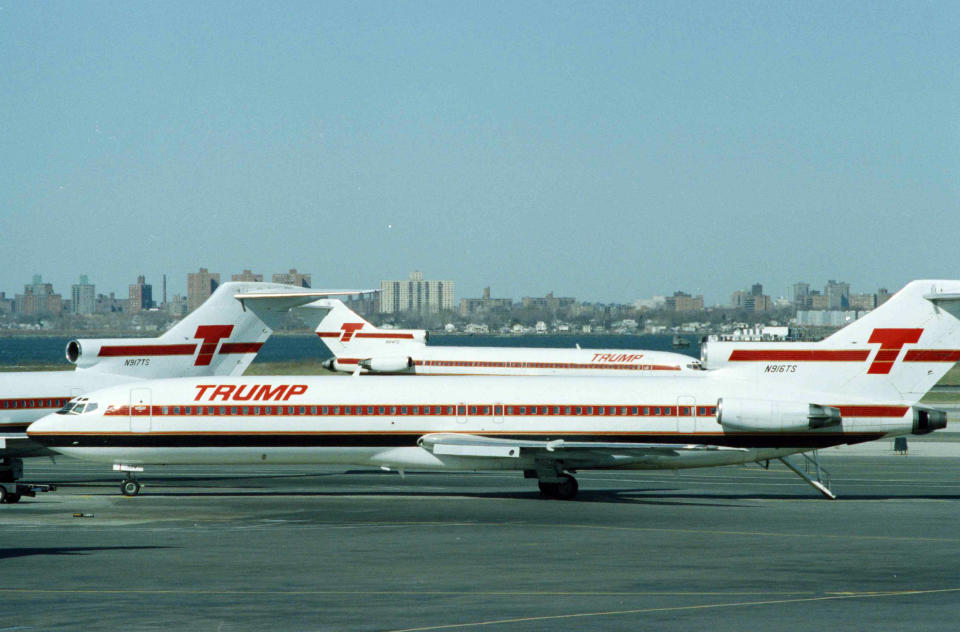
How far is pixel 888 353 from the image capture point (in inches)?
1268

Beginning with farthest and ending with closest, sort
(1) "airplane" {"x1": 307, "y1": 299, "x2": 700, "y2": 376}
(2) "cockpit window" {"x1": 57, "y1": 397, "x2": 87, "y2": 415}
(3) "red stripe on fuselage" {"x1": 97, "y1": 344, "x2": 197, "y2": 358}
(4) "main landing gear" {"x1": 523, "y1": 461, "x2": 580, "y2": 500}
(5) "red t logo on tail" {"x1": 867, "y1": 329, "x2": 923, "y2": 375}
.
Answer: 1. (1) "airplane" {"x1": 307, "y1": 299, "x2": 700, "y2": 376}
2. (3) "red stripe on fuselage" {"x1": 97, "y1": 344, "x2": 197, "y2": 358}
3. (2) "cockpit window" {"x1": 57, "y1": 397, "x2": 87, "y2": 415}
4. (4) "main landing gear" {"x1": 523, "y1": 461, "x2": 580, "y2": 500}
5. (5) "red t logo on tail" {"x1": 867, "y1": 329, "x2": 923, "y2": 375}

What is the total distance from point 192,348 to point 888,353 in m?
20.8

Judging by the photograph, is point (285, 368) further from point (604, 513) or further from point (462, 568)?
point (462, 568)

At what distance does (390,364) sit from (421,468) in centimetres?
3079

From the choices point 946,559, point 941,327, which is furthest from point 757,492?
point 946,559

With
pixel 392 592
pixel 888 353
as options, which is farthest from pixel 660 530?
pixel 888 353

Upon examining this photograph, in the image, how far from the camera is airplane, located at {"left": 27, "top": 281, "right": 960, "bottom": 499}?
105 ft

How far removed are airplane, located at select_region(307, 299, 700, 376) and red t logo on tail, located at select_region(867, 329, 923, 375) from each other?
74.6 ft

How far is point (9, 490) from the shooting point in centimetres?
3167

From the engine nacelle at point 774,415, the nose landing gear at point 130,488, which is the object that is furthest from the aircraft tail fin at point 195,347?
the engine nacelle at point 774,415

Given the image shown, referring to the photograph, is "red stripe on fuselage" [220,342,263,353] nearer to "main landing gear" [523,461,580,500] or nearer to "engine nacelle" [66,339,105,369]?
"engine nacelle" [66,339,105,369]

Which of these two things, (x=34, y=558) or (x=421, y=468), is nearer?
(x=34, y=558)

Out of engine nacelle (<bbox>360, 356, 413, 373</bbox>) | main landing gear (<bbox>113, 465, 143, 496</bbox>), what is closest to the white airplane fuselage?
main landing gear (<bbox>113, 465, 143, 496</bbox>)

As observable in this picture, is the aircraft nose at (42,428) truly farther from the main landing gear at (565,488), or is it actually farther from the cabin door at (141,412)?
the main landing gear at (565,488)
